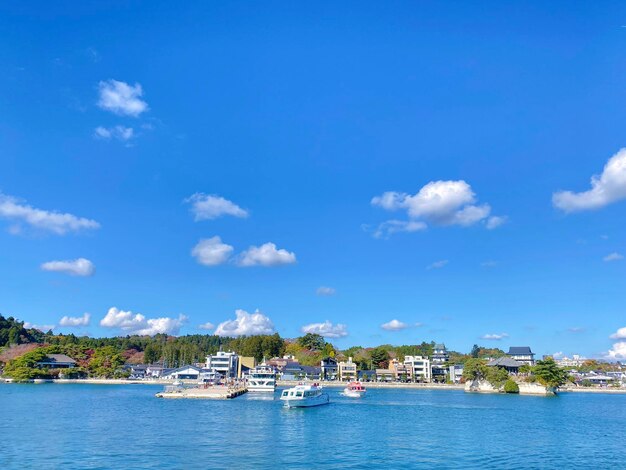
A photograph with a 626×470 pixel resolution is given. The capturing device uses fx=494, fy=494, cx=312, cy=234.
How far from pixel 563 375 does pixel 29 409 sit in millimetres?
100470

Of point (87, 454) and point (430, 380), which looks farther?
point (430, 380)

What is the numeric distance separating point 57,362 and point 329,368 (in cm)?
7740

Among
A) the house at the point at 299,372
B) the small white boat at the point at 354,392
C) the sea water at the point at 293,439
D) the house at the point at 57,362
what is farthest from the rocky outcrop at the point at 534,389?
the house at the point at 57,362

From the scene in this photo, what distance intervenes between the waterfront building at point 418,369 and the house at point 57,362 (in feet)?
318

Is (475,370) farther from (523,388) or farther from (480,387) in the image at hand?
(523,388)

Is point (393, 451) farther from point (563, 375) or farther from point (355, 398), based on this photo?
point (563, 375)

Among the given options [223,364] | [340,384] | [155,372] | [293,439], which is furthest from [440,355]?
[293,439]

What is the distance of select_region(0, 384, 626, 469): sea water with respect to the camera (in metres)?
29.9

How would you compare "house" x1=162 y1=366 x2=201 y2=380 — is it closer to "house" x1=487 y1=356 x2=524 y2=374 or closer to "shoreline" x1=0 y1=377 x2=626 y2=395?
"shoreline" x1=0 y1=377 x2=626 y2=395

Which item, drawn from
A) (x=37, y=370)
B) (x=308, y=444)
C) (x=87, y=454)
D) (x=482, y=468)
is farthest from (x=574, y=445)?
(x=37, y=370)

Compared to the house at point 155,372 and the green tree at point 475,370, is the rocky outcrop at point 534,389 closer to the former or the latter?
the green tree at point 475,370

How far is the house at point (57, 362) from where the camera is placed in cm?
13150

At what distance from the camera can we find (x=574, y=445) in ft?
130

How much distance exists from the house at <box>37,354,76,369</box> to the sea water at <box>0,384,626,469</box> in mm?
77610
